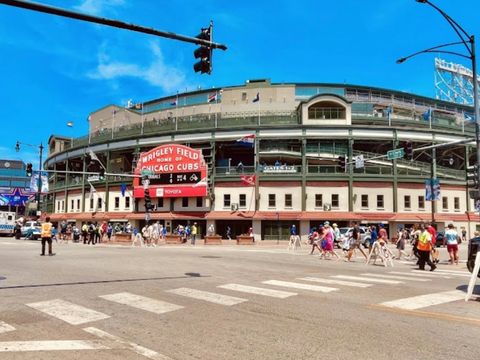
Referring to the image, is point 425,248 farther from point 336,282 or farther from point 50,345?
point 50,345

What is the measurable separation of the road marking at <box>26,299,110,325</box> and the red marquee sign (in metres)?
38.0

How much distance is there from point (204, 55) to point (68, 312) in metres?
7.37

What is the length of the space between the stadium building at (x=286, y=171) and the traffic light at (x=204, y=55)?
31740mm

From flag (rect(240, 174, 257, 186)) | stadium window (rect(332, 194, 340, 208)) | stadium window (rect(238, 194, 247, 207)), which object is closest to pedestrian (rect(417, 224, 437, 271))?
flag (rect(240, 174, 257, 186))

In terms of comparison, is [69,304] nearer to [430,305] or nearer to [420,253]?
[430,305]

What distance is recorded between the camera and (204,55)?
12008 millimetres

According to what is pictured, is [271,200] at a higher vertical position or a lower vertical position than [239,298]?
higher

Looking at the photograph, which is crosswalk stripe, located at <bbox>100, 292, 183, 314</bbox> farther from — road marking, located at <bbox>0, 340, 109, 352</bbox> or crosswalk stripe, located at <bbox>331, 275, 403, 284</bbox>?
crosswalk stripe, located at <bbox>331, 275, 403, 284</bbox>

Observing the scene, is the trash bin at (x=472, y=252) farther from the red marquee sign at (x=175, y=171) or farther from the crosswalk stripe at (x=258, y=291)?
the red marquee sign at (x=175, y=171)

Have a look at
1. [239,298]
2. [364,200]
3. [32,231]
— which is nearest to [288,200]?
[364,200]

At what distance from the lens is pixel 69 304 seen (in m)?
8.55

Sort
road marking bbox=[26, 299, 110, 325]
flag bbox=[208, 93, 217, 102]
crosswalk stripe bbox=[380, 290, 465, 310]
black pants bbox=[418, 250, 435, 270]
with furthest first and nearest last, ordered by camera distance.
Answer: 1. flag bbox=[208, 93, 217, 102]
2. black pants bbox=[418, 250, 435, 270]
3. crosswalk stripe bbox=[380, 290, 465, 310]
4. road marking bbox=[26, 299, 110, 325]

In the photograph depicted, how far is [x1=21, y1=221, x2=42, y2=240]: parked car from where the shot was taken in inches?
1767

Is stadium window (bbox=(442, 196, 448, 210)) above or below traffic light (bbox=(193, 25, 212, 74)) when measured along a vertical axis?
below
